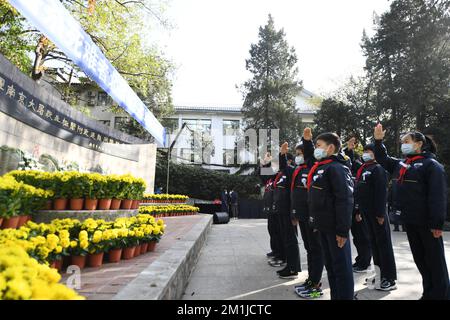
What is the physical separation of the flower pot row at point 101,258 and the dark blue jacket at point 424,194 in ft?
10.6

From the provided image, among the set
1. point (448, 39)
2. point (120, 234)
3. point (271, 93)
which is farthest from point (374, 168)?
point (271, 93)

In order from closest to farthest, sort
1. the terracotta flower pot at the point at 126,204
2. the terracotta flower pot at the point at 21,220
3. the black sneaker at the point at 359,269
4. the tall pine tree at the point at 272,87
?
the terracotta flower pot at the point at 21,220, the black sneaker at the point at 359,269, the terracotta flower pot at the point at 126,204, the tall pine tree at the point at 272,87

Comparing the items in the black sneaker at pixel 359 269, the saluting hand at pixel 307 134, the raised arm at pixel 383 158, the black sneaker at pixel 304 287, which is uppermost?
the saluting hand at pixel 307 134

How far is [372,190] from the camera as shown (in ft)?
14.1

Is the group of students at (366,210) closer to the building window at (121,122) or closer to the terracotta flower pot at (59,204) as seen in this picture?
the terracotta flower pot at (59,204)

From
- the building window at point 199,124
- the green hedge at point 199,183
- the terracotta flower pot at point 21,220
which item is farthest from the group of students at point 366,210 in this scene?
the building window at point 199,124

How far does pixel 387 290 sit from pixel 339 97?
935 inches

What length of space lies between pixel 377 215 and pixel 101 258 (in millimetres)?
3501

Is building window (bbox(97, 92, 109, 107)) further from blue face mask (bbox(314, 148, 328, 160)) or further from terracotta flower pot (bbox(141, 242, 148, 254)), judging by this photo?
blue face mask (bbox(314, 148, 328, 160))

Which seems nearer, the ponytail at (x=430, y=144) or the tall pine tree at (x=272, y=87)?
the ponytail at (x=430, y=144)

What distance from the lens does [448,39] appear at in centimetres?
1641

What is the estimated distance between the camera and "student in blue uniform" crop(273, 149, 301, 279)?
14.3ft

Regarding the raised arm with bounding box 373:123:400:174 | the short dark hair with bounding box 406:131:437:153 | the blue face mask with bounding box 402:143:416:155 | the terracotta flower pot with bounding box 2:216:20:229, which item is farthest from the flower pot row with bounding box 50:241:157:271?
the short dark hair with bounding box 406:131:437:153

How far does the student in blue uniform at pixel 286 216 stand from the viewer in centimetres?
435
